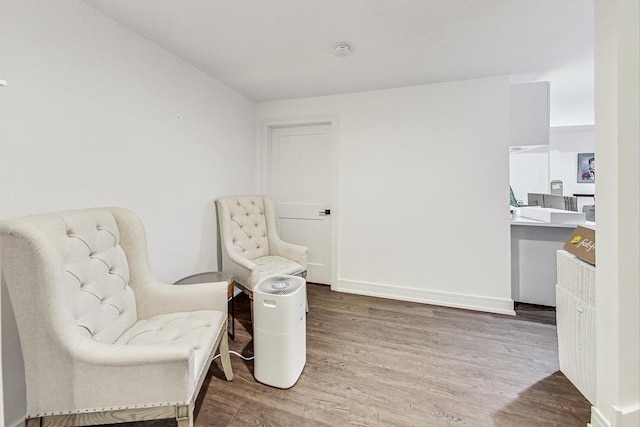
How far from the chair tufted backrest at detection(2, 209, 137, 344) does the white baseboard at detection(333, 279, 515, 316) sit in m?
2.25

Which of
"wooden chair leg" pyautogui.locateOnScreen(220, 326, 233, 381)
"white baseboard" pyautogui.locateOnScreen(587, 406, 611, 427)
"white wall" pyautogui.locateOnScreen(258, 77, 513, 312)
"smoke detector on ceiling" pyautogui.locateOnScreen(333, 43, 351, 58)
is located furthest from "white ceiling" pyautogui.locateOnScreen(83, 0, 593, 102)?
"white baseboard" pyautogui.locateOnScreen(587, 406, 611, 427)

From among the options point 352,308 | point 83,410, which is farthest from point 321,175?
point 83,410

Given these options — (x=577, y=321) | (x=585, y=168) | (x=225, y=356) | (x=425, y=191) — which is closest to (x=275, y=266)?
(x=225, y=356)

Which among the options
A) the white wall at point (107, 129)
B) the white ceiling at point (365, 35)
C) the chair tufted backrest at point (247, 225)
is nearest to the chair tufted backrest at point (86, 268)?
the white wall at point (107, 129)

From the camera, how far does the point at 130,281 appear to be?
159 cm

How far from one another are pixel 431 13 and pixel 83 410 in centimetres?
272

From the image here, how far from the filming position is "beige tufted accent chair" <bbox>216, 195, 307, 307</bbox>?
239 centimetres

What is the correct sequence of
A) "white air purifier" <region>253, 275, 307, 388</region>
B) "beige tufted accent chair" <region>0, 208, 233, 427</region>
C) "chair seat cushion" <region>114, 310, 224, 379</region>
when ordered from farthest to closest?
"white air purifier" <region>253, 275, 307, 388</region> → "chair seat cushion" <region>114, 310, 224, 379</region> → "beige tufted accent chair" <region>0, 208, 233, 427</region>

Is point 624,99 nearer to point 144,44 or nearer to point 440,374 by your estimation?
point 440,374

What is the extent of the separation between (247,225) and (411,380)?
6.70ft

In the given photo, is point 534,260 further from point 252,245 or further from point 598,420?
point 252,245

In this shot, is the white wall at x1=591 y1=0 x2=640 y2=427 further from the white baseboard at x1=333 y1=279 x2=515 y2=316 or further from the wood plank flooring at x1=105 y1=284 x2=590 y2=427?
the white baseboard at x1=333 y1=279 x2=515 y2=316

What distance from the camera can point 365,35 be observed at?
1923 mm

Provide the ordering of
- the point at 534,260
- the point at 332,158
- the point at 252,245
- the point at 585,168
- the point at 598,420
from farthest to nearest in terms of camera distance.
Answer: the point at 585,168
the point at 332,158
the point at 252,245
the point at 534,260
the point at 598,420
